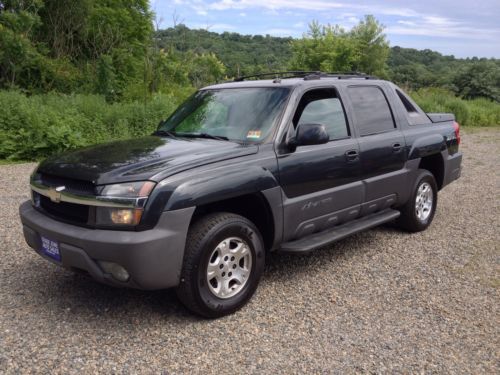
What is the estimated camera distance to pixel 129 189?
3.26 metres

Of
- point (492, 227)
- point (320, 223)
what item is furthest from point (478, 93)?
point (320, 223)

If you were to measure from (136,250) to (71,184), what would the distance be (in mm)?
782

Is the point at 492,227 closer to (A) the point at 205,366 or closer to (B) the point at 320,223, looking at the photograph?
(B) the point at 320,223

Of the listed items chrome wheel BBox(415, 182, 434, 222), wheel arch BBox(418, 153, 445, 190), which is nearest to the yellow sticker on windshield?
chrome wheel BBox(415, 182, 434, 222)

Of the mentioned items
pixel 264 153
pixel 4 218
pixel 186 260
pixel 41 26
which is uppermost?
pixel 41 26

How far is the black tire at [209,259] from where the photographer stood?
3438 millimetres

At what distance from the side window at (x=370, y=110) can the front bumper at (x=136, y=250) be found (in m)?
2.41

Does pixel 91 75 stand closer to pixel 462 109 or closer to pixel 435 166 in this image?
pixel 435 166

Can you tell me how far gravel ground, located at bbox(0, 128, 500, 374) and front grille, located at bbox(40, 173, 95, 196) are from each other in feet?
3.20

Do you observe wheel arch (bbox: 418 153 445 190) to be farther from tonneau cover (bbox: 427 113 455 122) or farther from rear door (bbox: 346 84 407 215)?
rear door (bbox: 346 84 407 215)

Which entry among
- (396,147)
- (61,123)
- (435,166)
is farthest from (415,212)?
(61,123)

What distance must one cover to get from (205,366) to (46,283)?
1957 millimetres

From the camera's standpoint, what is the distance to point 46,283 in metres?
4.29

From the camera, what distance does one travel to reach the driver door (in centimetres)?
412
